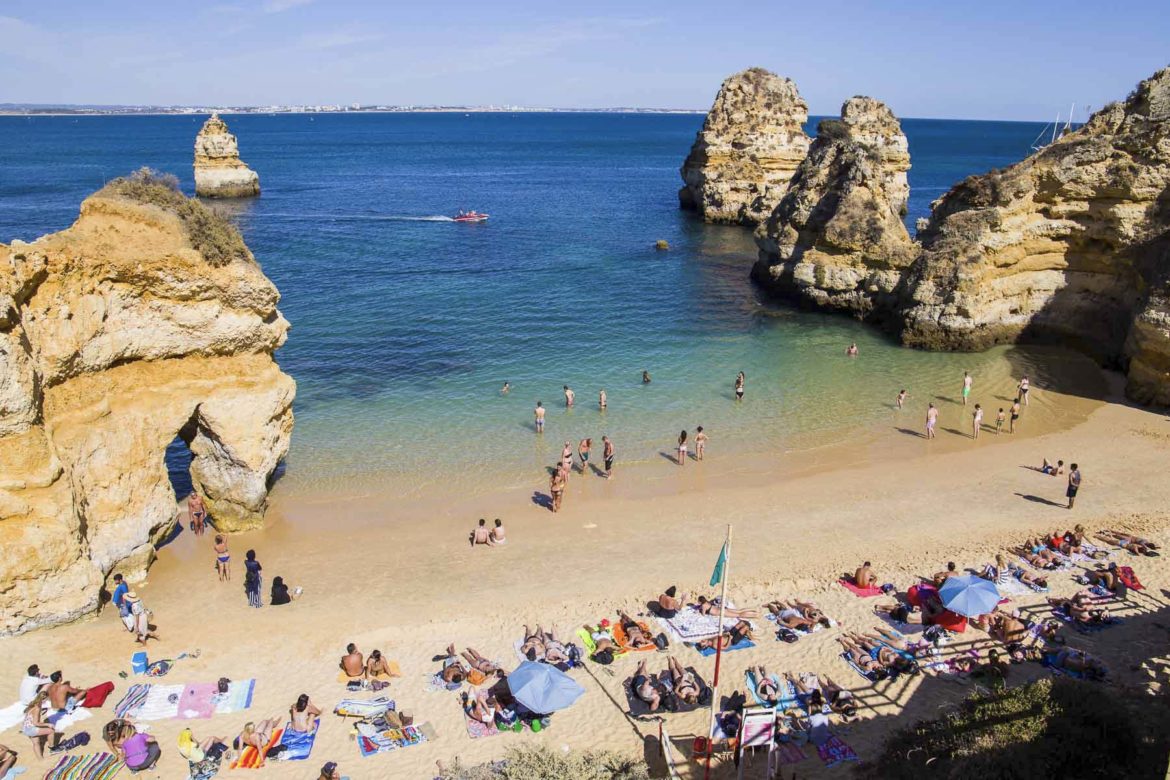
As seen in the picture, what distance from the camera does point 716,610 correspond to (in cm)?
1598

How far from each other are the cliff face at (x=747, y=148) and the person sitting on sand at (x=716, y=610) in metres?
57.7

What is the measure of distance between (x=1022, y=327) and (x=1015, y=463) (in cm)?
1343

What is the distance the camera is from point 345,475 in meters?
22.6

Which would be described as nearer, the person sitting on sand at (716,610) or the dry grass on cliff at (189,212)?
the person sitting on sand at (716,610)

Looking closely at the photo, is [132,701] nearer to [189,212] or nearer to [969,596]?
[189,212]

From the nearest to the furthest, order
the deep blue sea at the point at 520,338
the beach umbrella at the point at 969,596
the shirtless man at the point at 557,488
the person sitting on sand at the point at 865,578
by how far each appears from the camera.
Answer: the beach umbrella at the point at 969,596
the person sitting on sand at the point at 865,578
the shirtless man at the point at 557,488
the deep blue sea at the point at 520,338

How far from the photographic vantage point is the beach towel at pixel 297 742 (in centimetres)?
1199

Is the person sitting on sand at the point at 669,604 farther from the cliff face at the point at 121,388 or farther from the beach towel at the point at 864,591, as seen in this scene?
the cliff face at the point at 121,388

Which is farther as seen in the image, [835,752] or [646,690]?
[646,690]

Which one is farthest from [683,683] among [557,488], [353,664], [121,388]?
[121,388]

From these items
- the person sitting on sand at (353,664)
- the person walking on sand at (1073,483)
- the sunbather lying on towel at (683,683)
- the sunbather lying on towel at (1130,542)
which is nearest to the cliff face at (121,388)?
the person sitting on sand at (353,664)

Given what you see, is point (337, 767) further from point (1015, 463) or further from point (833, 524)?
point (1015, 463)

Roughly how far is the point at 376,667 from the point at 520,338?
23246mm

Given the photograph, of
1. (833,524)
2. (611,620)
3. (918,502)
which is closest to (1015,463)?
(918,502)
